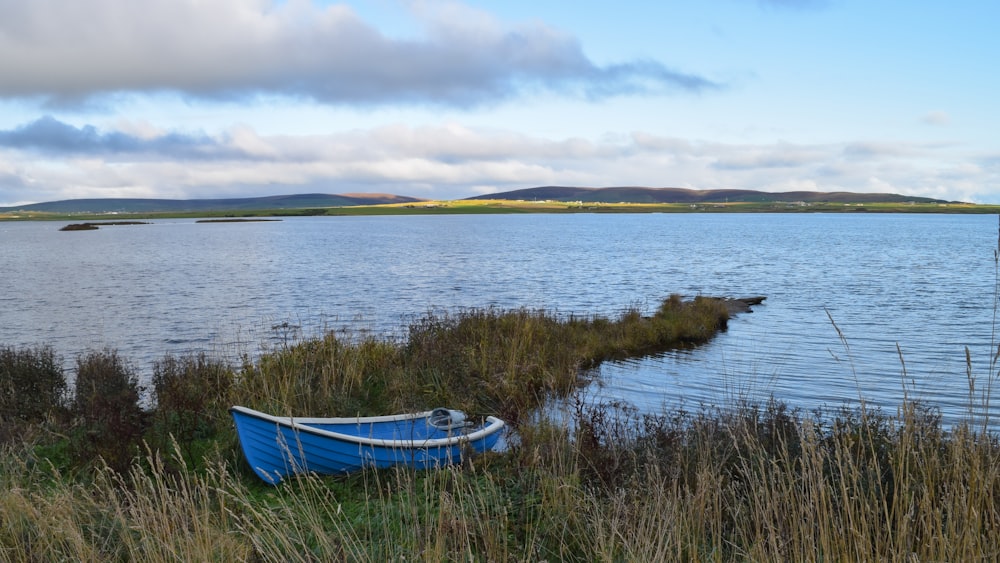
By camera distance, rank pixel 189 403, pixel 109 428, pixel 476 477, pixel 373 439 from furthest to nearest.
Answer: pixel 189 403 → pixel 109 428 → pixel 373 439 → pixel 476 477

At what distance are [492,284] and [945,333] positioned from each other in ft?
73.9

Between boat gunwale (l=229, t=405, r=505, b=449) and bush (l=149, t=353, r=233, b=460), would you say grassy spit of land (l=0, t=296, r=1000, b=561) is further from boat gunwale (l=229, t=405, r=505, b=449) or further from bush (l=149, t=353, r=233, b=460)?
boat gunwale (l=229, t=405, r=505, b=449)

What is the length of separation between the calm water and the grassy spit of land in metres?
1.05

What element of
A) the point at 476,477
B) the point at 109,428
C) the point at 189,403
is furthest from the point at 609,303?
the point at 476,477

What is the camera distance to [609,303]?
32.8m

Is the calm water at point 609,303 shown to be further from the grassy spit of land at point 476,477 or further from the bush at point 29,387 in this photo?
the bush at point 29,387

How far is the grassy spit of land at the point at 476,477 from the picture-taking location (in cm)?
441

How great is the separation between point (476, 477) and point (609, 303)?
87.8ft

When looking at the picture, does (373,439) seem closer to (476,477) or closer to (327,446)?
(327,446)

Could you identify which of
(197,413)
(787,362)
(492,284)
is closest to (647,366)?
(787,362)

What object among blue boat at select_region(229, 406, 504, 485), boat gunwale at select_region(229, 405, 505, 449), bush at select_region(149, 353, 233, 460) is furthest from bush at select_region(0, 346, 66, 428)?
boat gunwale at select_region(229, 405, 505, 449)

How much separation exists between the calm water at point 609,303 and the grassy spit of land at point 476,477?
3.43 feet

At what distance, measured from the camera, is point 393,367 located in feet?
46.2

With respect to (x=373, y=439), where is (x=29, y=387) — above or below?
below
